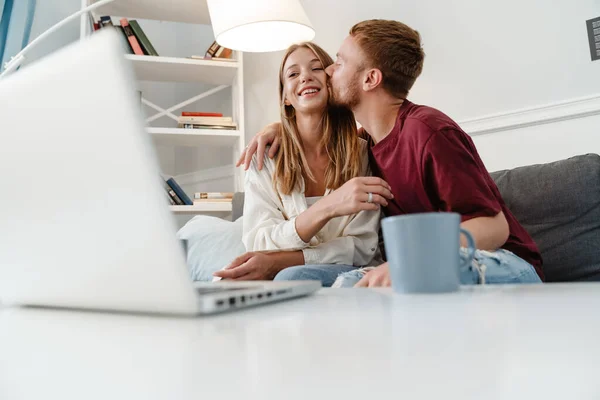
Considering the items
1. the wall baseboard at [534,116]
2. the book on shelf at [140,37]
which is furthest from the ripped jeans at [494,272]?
the book on shelf at [140,37]

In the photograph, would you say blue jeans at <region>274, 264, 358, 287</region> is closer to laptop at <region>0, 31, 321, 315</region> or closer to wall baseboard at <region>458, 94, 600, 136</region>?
laptop at <region>0, 31, 321, 315</region>

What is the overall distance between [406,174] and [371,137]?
35 cm

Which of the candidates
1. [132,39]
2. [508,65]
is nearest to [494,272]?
[508,65]

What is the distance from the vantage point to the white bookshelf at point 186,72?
288cm

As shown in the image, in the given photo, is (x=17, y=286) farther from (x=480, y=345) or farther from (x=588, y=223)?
(x=588, y=223)

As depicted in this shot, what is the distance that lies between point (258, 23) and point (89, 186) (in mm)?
1886

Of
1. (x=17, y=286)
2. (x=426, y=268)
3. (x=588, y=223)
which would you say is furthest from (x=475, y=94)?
(x=17, y=286)

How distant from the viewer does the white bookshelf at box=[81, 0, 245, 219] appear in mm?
2883

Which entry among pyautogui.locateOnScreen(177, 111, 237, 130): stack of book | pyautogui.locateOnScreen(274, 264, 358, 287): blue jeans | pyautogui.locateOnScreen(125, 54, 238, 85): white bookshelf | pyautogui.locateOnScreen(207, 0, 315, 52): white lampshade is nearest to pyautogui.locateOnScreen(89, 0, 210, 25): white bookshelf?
pyautogui.locateOnScreen(125, 54, 238, 85): white bookshelf

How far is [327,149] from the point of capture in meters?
1.64

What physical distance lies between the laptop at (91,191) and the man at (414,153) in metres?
0.44

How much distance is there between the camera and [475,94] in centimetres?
220

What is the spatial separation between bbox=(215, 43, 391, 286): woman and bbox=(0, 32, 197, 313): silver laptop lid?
2.63 ft

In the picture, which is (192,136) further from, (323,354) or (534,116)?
(323,354)
